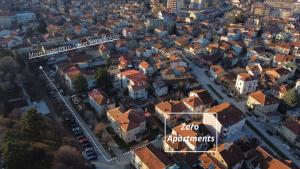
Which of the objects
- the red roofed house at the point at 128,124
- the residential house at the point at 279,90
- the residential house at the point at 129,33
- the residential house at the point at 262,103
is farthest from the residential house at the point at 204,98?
the residential house at the point at 129,33

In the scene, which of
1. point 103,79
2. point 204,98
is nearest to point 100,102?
point 103,79

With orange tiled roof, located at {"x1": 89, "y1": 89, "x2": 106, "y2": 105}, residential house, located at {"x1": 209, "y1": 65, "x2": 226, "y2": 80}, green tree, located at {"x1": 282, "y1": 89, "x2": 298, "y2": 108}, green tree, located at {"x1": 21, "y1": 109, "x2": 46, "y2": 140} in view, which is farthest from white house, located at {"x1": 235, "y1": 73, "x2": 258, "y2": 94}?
green tree, located at {"x1": 21, "y1": 109, "x2": 46, "y2": 140}

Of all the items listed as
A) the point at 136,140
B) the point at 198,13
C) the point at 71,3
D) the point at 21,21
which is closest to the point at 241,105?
the point at 136,140

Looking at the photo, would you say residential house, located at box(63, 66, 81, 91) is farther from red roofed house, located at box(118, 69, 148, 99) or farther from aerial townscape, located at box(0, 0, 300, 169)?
red roofed house, located at box(118, 69, 148, 99)

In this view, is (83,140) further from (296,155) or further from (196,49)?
(196,49)

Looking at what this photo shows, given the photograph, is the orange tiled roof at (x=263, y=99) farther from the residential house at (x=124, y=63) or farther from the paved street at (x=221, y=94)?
the residential house at (x=124, y=63)
